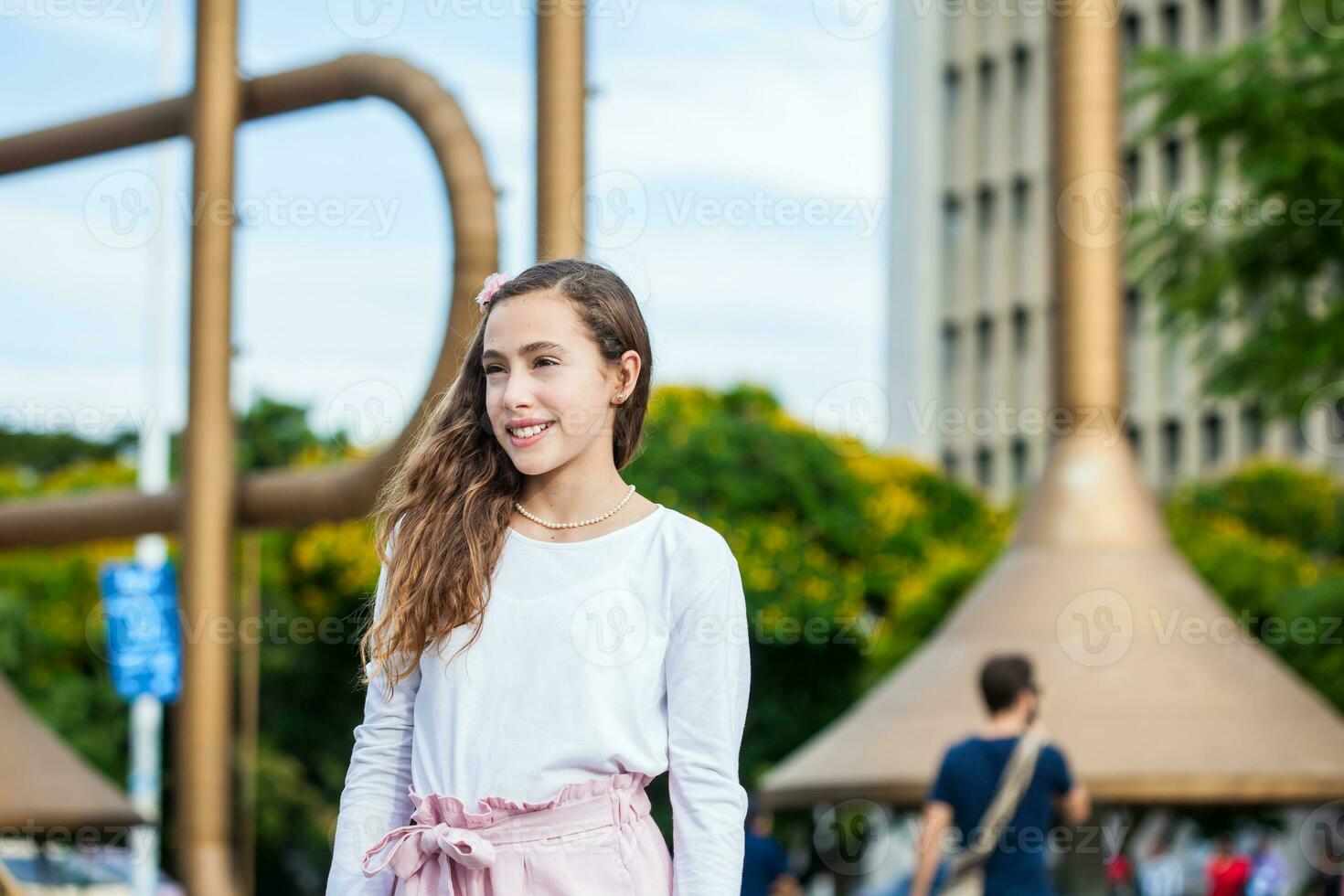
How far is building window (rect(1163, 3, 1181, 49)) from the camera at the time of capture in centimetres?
4428

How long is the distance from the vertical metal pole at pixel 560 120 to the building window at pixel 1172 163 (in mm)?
39553

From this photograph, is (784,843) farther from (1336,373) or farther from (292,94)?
(292,94)

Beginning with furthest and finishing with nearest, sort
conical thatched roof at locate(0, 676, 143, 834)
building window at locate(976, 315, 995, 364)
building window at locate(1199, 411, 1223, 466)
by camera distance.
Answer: building window at locate(976, 315, 995, 364), building window at locate(1199, 411, 1223, 466), conical thatched roof at locate(0, 676, 143, 834)

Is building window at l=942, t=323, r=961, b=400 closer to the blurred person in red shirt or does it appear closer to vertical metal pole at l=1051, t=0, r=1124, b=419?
the blurred person in red shirt

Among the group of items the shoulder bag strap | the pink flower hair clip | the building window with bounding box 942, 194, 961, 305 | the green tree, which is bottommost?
the shoulder bag strap

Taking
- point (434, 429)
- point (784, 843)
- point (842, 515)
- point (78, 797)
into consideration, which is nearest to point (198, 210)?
point (78, 797)

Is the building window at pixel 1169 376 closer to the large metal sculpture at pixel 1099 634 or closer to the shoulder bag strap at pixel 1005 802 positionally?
the large metal sculpture at pixel 1099 634

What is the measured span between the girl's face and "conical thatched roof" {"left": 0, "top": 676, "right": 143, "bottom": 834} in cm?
587

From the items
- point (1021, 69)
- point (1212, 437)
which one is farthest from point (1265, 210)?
point (1021, 69)

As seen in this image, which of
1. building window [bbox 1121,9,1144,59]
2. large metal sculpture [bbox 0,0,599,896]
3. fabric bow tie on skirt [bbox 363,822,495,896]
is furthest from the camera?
building window [bbox 1121,9,1144,59]

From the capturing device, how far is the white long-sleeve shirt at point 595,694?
265 cm

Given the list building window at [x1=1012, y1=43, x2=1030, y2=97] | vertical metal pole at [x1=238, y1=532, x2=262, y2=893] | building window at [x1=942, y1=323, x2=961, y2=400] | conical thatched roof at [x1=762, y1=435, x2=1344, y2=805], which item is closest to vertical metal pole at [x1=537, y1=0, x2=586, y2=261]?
conical thatched roof at [x1=762, y1=435, x2=1344, y2=805]

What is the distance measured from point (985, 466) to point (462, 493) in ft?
152

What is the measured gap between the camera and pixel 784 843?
29359 mm
